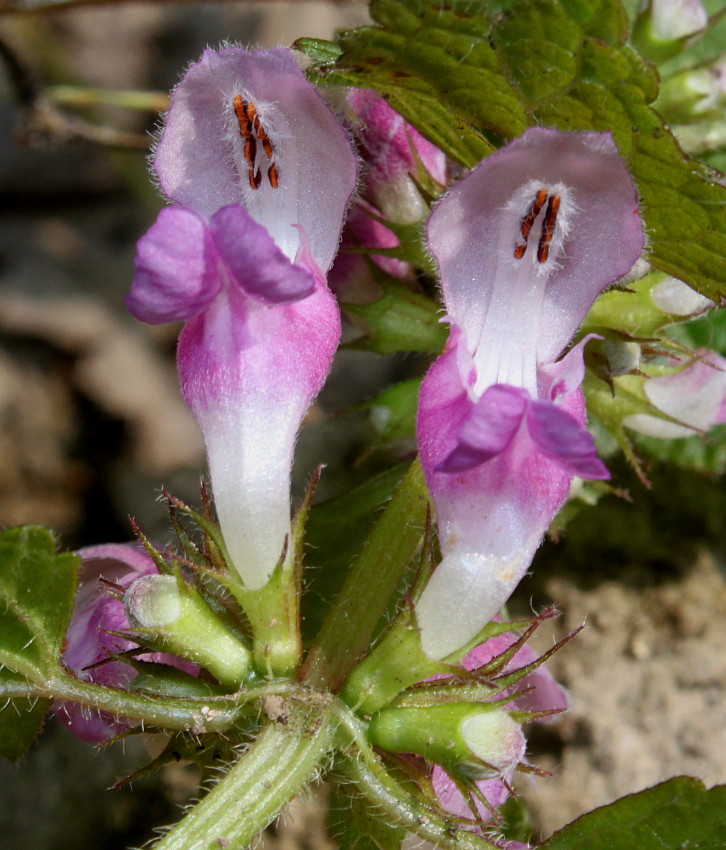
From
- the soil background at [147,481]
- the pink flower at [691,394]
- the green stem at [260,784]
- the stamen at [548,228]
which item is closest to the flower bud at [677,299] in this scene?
the pink flower at [691,394]

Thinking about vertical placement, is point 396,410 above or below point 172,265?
below

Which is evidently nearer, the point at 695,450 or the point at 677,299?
the point at 677,299

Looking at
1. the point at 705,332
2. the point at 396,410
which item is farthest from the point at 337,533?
the point at 705,332

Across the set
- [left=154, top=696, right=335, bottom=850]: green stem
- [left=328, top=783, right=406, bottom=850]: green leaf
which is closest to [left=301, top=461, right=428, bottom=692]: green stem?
[left=154, top=696, right=335, bottom=850]: green stem

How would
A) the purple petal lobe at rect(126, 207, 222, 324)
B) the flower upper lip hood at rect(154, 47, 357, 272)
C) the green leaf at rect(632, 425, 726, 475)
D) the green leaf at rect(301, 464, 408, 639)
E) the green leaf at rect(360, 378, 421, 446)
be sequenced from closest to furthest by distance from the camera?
1. the purple petal lobe at rect(126, 207, 222, 324)
2. the flower upper lip hood at rect(154, 47, 357, 272)
3. the green leaf at rect(301, 464, 408, 639)
4. the green leaf at rect(360, 378, 421, 446)
5. the green leaf at rect(632, 425, 726, 475)

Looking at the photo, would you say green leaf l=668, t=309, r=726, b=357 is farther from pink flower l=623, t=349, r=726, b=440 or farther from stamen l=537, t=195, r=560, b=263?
stamen l=537, t=195, r=560, b=263

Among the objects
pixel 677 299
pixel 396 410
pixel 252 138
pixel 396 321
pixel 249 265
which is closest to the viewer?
pixel 249 265

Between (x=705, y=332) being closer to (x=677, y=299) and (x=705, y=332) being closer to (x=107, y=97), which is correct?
(x=677, y=299)
